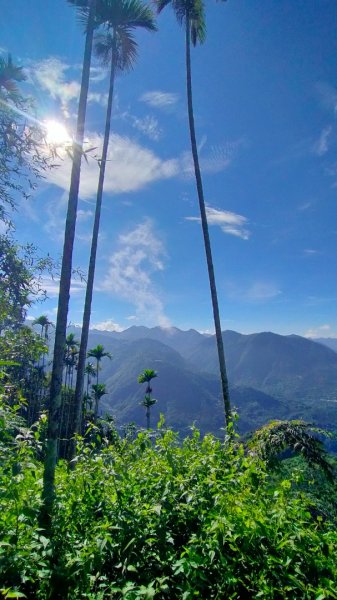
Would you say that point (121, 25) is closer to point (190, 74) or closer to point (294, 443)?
point (190, 74)

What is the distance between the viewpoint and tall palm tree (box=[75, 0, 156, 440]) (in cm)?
1394

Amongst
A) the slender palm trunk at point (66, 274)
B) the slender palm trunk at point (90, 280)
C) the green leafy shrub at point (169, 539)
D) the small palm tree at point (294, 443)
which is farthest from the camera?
the slender palm trunk at point (90, 280)

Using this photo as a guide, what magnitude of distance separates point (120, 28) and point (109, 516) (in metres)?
19.1

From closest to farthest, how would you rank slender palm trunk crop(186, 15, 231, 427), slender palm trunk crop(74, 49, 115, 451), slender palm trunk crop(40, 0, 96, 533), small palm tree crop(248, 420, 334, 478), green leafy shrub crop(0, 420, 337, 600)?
green leafy shrub crop(0, 420, 337, 600), slender palm trunk crop(40, 0, 96, 533), small palm tree crop(248, 420, 334, 478), slender palm trunk crop(186, 15, 231, 427), slender palm trunk crop(74, 49, 115, 451)

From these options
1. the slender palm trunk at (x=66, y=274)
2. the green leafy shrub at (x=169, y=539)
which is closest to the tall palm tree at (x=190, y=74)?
the slender palm trunk at (x=66, y=274)

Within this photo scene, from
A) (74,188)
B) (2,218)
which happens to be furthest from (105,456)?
(2,218)

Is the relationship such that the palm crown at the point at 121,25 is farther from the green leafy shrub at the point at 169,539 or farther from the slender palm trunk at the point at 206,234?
the green leafy shrub at the point at 169,539

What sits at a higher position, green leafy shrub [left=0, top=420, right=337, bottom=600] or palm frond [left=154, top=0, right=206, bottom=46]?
palm frond [left=154, top=0, right=206, bottom=46]

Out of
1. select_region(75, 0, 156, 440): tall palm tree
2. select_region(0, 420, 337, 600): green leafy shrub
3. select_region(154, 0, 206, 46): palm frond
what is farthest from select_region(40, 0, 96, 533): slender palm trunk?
select_region(154, 0, 206, 46): palm frond

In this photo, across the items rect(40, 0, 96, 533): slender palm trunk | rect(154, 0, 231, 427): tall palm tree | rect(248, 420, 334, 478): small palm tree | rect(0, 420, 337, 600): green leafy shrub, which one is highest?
rect(154, 0, 231, 427): tall palm tree

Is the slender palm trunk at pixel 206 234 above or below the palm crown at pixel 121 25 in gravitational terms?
below

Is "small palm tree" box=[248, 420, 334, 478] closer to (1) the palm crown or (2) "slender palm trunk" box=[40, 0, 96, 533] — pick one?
(2) "slender palm trunk" box=[40, 0, 96, 533]

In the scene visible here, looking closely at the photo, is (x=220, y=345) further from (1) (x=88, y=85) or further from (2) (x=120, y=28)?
(2) (x=120, y=28)

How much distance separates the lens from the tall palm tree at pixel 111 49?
13.9 meters
